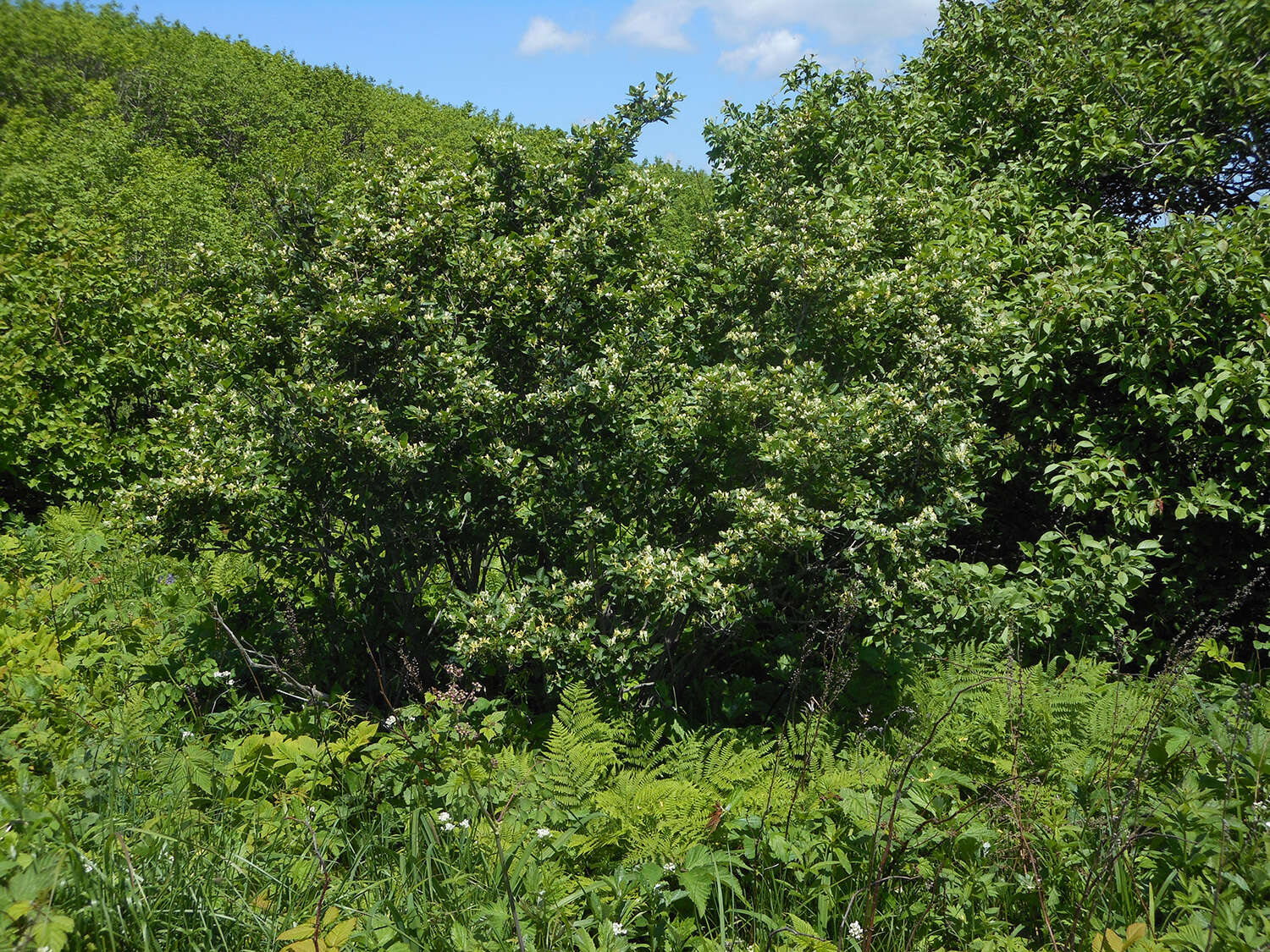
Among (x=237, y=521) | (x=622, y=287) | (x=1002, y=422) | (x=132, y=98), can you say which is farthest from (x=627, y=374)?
(x=132, y=98)

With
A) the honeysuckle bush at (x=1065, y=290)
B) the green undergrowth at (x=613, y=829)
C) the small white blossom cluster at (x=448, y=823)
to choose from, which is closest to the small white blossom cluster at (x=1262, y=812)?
the green undergrowth at (x=613, y=829)

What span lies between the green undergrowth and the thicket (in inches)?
0.9

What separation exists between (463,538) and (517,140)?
7.37ft

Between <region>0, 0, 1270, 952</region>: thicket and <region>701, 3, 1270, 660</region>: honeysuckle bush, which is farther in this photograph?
<region>701, 3, 1270, 660</region>: honeysuckle bush

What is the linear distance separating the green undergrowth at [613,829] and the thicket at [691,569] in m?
0.02

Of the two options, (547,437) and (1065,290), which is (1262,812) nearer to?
(547,437)

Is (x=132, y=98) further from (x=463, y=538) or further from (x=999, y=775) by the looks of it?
(x=999, y=775)

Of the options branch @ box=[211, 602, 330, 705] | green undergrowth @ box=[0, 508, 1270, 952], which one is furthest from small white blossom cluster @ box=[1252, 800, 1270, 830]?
branch @ box=[211, 602, 330, 705]

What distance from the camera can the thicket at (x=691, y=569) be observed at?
112 inches

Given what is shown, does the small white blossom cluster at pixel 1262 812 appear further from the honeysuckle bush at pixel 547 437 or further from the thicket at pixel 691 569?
the honeysuckle bush at pixel 547 437

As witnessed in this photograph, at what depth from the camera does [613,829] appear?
3.22 metres

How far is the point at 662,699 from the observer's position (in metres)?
4.72

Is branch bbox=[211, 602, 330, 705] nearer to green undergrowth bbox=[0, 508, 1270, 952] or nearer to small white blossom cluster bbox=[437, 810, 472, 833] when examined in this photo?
green undergrowth bbox=[0, 508, 1270, 952]

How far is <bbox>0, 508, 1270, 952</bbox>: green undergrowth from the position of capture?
2535 millimetres
